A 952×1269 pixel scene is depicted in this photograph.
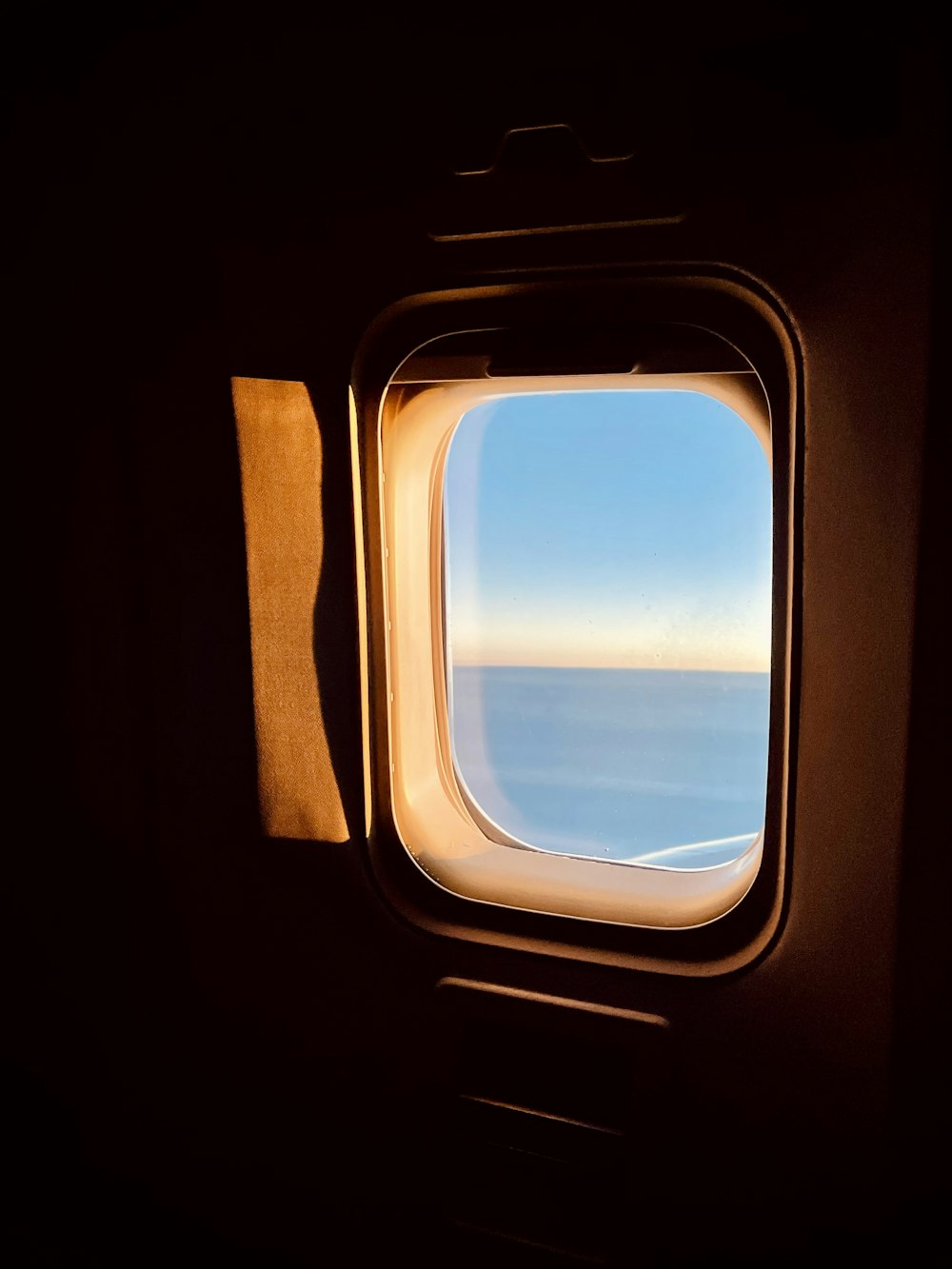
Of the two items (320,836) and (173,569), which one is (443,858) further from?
(173,569)

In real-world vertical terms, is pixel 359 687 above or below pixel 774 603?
below

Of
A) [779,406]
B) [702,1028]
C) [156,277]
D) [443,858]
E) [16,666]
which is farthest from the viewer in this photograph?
[16,666]

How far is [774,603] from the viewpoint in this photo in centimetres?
110

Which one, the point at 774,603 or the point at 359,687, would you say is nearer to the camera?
the point at 774,603

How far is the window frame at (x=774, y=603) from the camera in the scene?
41.5 inches

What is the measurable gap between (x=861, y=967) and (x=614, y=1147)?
50 centimetres

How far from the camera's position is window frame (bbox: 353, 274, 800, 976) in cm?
105

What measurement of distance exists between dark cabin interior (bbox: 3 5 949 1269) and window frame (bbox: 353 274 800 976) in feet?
0.05

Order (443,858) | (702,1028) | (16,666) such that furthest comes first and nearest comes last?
1. (16,666)
2. (443,858)
3. (702,1028)

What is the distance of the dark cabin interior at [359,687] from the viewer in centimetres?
100

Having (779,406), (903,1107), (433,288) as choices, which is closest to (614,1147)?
(903,1107)

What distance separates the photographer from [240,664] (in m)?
1.35

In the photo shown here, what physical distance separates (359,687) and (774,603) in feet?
2.12

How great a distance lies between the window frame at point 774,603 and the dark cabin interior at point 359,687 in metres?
0.02
